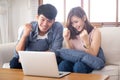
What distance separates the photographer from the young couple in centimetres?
220

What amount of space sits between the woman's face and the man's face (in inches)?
8.8

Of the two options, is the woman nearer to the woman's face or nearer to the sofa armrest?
the woman's face

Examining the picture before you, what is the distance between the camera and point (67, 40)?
238cm

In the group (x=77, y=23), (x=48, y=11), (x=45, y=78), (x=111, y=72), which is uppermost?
(x=48, y=11)

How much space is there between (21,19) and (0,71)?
210cm

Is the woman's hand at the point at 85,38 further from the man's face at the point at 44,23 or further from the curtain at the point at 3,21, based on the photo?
the curtain at the point at 3,21

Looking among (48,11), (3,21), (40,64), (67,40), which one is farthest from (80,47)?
(3,21)

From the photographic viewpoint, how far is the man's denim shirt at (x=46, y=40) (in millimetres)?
2309

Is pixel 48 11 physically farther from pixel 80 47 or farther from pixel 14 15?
pixel 14 15

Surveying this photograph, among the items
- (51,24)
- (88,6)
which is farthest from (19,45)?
(88,6)

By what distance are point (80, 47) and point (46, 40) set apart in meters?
0.35

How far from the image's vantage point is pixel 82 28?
237 cm

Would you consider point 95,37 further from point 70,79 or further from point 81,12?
point 70,79

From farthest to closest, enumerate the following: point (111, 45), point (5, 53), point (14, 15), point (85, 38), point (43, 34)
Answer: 1. point (14, 15)
2. point (5, 53)
3. point (111, 45)
4. point (43, 34)
5. point (85, 38)
